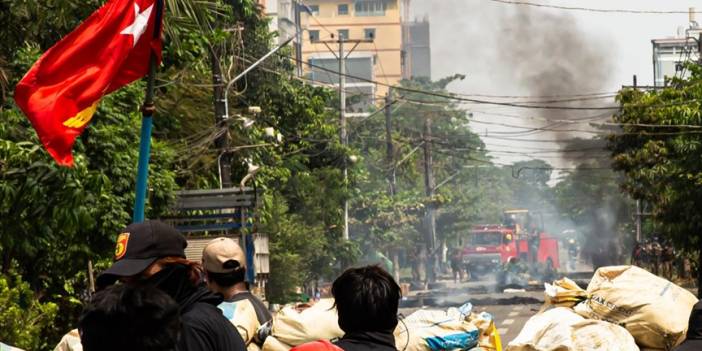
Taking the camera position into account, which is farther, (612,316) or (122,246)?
(612,316)

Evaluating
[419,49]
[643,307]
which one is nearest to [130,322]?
[643,307]

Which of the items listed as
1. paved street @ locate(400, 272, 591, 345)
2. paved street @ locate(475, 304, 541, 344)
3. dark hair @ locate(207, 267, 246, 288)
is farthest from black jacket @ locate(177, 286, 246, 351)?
paved street @ locate(400, 272, 591, 345)

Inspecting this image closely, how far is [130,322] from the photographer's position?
3.29 m

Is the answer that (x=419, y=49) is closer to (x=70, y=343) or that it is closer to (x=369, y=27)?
(x=369, y=27)

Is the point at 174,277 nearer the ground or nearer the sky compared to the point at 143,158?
nearer the ground

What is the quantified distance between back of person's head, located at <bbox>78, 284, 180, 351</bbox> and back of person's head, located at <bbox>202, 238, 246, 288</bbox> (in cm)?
263

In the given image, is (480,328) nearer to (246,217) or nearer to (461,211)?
(246,217)

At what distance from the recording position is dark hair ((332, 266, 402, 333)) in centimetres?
468

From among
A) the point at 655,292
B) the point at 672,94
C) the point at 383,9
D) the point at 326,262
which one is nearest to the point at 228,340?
the point at 655,292

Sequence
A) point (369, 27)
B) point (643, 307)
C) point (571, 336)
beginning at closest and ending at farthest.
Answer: point (571, 336)
point (643, 307)
point (369, 27)

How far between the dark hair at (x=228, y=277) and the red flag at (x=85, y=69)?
6.54 feet

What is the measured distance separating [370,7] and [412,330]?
137808 millimetres

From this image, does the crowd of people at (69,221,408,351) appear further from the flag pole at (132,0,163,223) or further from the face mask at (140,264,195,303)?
the flag pole at (132,0,163,223)

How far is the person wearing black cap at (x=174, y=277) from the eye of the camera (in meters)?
4.42
